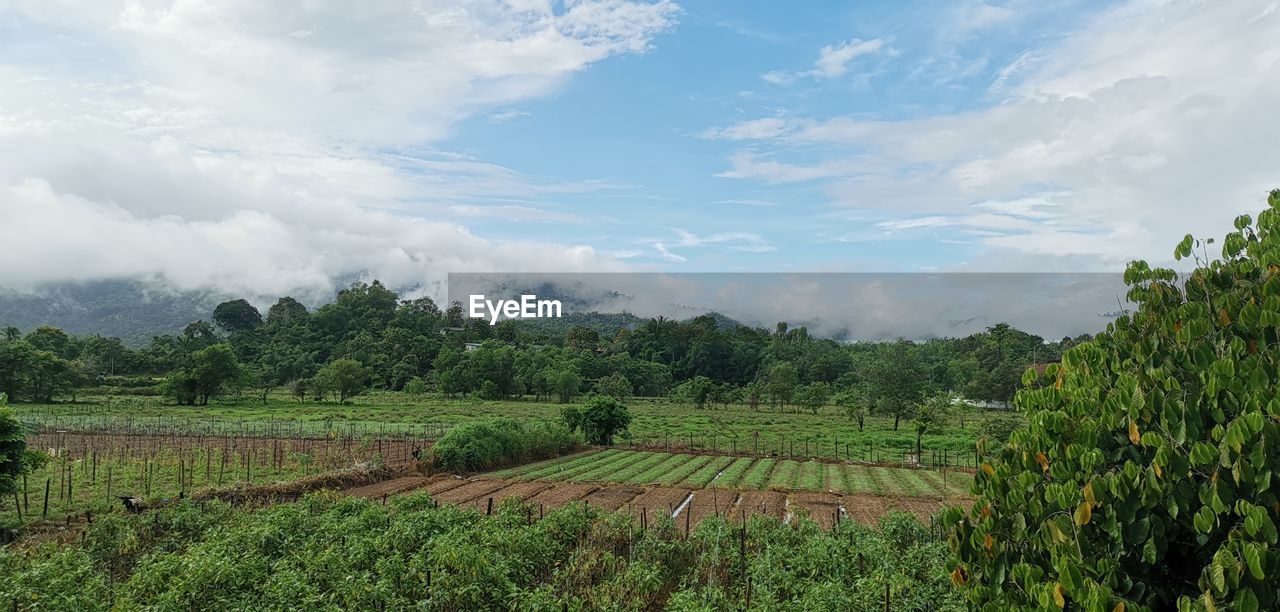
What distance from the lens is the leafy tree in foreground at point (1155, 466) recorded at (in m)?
2.41

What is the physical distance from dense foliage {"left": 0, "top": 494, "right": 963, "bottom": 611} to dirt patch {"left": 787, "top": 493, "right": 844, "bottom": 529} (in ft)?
13.1

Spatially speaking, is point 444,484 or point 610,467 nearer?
point 444,484

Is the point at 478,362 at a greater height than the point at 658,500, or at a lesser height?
greater

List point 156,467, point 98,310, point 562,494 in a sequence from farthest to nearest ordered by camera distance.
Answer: point 98,310 < point 156,467 < point 562,494

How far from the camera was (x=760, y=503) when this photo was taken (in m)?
17.8

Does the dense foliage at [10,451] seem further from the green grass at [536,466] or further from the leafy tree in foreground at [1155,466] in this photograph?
the leafy tree in foreground at [1155,466]

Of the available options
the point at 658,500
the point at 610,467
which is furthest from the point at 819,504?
the point at 610,467

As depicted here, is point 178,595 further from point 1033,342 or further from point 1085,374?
point 1033,342

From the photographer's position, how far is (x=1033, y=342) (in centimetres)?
8006

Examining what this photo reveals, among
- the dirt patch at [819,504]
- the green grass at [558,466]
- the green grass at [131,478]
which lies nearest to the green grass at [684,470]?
the green grass at [558,466]

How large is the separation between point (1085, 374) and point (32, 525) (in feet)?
57.3

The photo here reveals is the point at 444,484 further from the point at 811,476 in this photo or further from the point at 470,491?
the point at 811,476

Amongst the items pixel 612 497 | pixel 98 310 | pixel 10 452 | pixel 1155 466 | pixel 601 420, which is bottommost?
pixel 612 497

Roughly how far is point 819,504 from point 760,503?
1.77m
